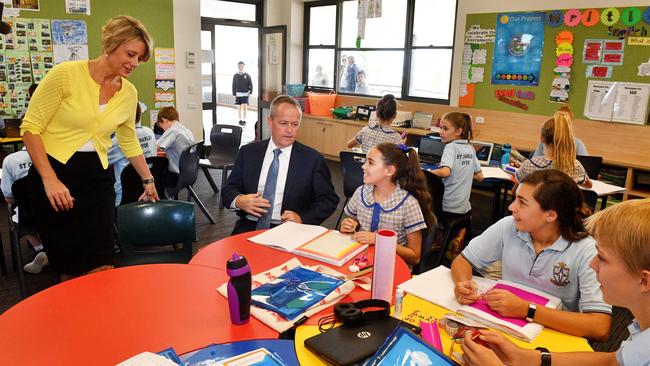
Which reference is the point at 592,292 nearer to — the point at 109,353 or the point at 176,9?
the point at 109,353

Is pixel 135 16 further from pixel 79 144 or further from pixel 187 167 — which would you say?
pixel 79 144

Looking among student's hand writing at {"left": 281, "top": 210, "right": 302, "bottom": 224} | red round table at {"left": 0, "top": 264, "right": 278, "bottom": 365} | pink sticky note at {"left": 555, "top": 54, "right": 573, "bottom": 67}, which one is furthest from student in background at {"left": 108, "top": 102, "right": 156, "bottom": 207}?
pink sticky note at {"left": 555, "top": 54, "right": 573, "bottom": 67}

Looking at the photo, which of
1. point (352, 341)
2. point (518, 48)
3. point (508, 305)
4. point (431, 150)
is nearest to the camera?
point (352, 341)

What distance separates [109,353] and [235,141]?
4252 mm

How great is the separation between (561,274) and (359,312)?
2.79 ft

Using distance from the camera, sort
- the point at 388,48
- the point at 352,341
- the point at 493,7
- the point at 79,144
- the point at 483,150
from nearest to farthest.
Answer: the point at 352,341 < the point at 79,144 < the point at 483,150 < the point at 493,7 < the point at 388,48

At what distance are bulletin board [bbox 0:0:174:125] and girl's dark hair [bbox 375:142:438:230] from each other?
199 inches

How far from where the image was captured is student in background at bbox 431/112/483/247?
3.70m

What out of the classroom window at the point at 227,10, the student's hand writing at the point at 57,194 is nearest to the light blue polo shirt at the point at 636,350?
the student's hand writing at the point at 57,194

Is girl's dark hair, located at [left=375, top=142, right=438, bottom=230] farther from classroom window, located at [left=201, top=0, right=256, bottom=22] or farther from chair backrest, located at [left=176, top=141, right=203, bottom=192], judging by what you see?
classroom window, located at [left=201, top=0, right=256, bottom=22]

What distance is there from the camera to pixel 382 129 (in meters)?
5.02

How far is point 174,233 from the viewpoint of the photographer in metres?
2.38

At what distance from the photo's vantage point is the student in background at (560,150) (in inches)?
138

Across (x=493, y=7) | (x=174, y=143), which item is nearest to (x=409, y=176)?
(x=174, y=143)
